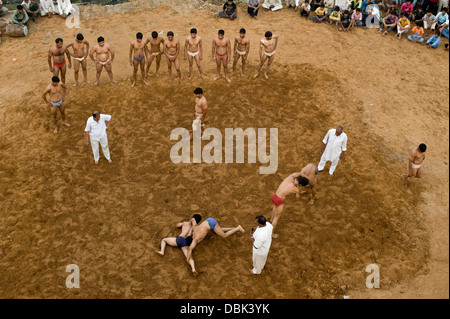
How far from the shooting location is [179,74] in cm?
1173

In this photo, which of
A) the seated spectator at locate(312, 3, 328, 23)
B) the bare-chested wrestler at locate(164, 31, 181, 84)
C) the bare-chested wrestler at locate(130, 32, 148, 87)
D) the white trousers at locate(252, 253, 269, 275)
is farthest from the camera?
the seated spectator at locate(312, 3, 328, 23)

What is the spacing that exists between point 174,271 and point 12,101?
23.1ft

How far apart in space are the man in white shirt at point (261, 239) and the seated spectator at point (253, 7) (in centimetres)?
1039

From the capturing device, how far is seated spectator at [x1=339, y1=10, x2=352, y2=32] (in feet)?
48.3

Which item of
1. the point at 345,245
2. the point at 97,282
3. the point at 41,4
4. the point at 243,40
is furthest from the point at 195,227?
the point at 41,4

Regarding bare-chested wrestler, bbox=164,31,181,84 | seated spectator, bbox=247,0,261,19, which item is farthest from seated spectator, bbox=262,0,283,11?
bare-chested wrestler, bbox=164,31,181,84

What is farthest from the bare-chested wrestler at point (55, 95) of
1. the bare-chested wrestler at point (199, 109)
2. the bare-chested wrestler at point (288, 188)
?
the bare-chested wrestler at point (288, 188)

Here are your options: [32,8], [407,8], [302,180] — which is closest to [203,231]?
[302,180]

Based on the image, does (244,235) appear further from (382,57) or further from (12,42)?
(12,42)

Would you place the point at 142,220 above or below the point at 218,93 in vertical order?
below

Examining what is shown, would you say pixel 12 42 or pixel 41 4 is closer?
pixel 12 42

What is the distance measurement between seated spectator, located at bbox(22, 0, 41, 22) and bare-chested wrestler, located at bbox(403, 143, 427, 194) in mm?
12830

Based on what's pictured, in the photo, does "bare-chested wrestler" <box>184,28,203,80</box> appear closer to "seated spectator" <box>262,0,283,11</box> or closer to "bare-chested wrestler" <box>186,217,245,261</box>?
"seated spectator" <box>262,0,283,11</box>

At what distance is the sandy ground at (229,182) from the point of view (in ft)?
24.3
